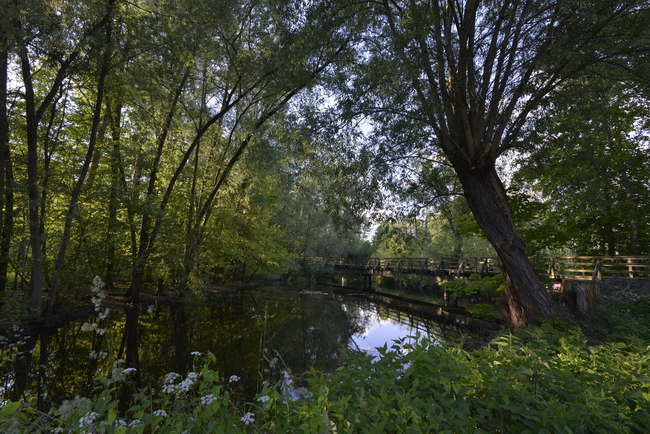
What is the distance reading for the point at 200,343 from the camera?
353 inches

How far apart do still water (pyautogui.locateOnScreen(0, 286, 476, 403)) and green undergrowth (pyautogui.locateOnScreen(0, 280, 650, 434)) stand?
1.30 ft

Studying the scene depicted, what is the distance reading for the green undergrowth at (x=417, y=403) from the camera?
1.74 meters

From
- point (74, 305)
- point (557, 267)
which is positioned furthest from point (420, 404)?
point (557, 267)

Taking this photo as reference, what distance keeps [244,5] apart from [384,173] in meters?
8.98

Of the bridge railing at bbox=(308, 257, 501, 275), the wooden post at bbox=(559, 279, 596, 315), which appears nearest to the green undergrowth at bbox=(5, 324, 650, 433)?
the wooden post at bbox=(559, 279, 596, 315)

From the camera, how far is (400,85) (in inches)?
254

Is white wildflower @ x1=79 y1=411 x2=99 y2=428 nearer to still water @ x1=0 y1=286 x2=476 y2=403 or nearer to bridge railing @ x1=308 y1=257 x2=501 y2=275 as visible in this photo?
still water @ x1=0 y1=286 x2=476 y2=403

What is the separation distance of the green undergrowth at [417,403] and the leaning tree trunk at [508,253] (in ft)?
10.2

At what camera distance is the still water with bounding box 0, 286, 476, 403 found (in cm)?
576

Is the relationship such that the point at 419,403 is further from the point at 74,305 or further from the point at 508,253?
the point at 74,305

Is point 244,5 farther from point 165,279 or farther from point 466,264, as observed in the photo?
point 466,264

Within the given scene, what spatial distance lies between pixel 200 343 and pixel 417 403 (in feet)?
27.2

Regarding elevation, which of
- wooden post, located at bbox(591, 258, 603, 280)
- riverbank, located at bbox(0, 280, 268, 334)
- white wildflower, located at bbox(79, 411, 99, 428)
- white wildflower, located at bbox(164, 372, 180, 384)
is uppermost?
wooden post, located at bbox(591, 258, 603, 280)

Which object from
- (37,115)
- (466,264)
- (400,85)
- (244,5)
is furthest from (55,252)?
(466,264)
